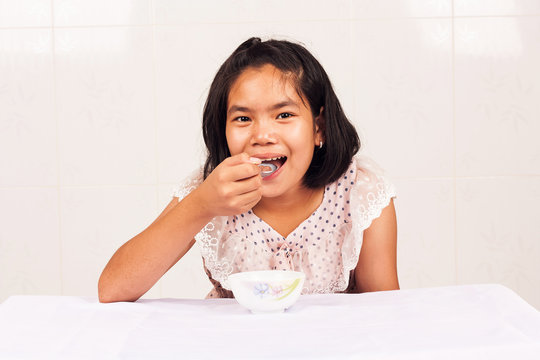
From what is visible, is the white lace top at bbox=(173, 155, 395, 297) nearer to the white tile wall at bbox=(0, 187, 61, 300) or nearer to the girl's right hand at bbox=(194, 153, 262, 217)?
the girl's right hand at bbox=(194, 153, 262, 217)

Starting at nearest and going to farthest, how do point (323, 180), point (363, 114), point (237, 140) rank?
point (237, 140) < point (323, 180) < point (363, 114)

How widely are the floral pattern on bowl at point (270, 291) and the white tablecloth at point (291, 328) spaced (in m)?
0.02

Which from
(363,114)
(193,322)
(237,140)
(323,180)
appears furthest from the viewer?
(363,114)

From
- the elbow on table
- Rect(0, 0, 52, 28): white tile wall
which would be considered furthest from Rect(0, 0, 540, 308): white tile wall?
the elbow on table

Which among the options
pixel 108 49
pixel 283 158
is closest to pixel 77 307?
pixel 283 158

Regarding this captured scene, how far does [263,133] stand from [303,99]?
0.13m

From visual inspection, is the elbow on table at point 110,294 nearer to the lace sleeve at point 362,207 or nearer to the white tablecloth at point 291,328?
the white tablecloth at point 291,328

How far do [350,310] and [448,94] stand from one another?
120cm

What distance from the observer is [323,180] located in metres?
1.12

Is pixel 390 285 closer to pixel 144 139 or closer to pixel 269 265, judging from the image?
pixel 269 265

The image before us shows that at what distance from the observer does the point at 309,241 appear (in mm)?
1127

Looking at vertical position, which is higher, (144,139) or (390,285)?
(144,139)

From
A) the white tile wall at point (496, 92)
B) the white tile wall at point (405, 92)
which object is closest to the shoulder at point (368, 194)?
the white tile wall at point (405, 92)

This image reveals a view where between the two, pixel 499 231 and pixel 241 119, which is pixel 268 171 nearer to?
pixel 241 119
